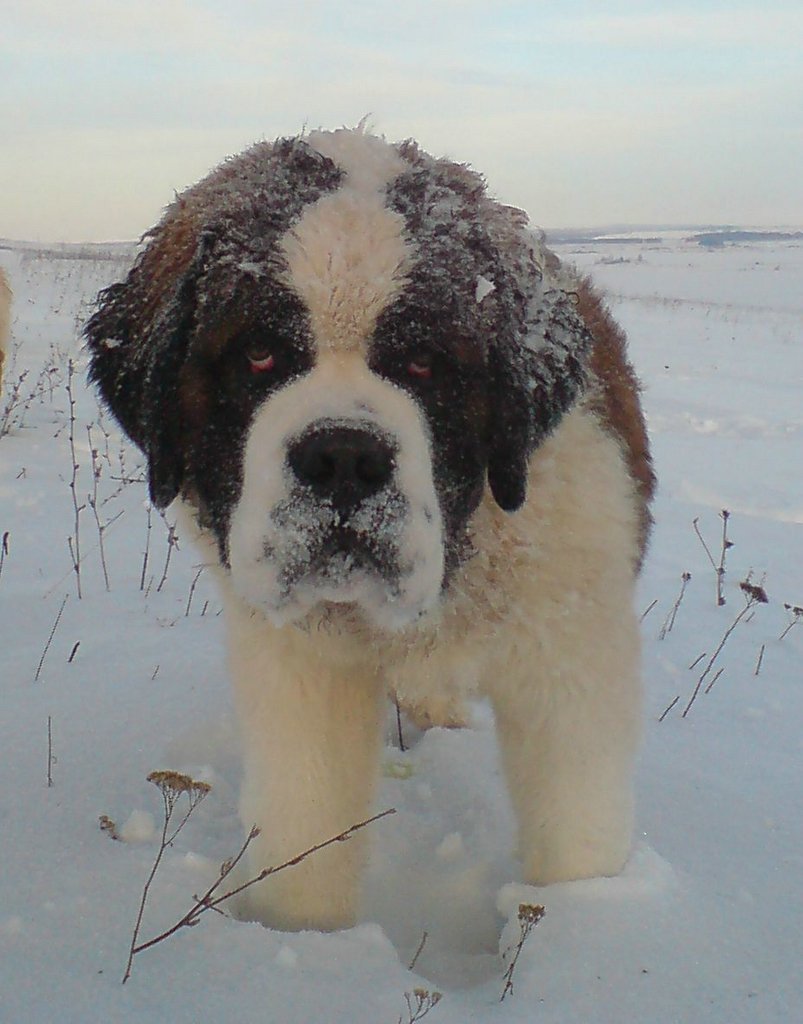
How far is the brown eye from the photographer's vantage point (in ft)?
5.81

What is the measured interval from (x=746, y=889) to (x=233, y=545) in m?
1.32

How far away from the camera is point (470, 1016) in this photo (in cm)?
162

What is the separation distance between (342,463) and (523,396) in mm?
480

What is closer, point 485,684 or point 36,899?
point 36,899

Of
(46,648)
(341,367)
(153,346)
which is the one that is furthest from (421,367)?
(46,648)

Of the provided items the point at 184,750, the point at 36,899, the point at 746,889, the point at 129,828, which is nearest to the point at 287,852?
the point at 129,828

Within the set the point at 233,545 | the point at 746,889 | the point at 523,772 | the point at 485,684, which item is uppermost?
the point at 233,545

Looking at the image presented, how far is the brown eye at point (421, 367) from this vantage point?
177 cm

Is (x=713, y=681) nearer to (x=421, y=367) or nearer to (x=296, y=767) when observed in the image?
(x=296, y=767)

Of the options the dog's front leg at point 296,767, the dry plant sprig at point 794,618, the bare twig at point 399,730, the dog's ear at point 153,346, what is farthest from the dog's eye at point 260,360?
the dry plant sprig at point 794,618

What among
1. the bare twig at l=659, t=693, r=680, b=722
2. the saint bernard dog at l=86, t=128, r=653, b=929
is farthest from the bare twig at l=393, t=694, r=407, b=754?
the bare twig at l=659, t=693, r=680, b=722

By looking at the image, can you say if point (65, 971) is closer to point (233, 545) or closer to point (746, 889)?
point (233, 545)

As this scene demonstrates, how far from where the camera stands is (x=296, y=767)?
2.06 meters

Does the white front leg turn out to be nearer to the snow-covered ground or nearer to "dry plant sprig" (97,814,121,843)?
the snow-covered ground
